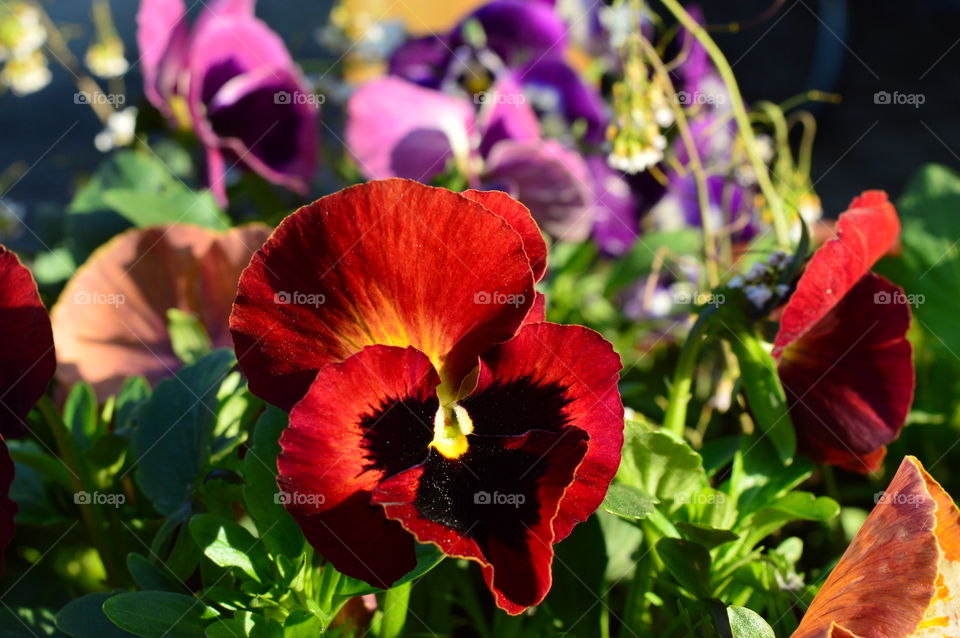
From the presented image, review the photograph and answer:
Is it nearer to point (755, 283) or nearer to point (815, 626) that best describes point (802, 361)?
point (755, 283)

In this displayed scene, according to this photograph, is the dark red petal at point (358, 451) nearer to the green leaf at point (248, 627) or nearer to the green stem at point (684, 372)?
the green leaf at point (248, 627)

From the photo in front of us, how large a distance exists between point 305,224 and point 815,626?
1.06 ft

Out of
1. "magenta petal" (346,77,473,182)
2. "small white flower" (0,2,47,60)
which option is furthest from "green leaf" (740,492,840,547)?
"small white flower" (0,2,47,60)

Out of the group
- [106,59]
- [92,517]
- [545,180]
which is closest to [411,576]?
[92,517]

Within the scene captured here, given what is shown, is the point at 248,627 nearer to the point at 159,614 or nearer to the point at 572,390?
the point at 159,614

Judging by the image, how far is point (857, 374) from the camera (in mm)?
649

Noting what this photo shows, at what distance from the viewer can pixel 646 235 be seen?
1204mm

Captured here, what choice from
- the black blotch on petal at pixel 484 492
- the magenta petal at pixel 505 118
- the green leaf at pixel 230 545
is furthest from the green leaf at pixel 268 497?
the magenta petal at pixel 505 118

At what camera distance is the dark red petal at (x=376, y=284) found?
48 centimetres

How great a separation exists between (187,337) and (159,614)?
12.4 inches

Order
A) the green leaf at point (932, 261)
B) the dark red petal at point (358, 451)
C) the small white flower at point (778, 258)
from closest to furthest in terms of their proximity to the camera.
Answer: the dark red petal at point (358, 451)
the small white flower at point (778, 258)
the green leaf at point (932, 261)

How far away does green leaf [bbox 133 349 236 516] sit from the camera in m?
0.65

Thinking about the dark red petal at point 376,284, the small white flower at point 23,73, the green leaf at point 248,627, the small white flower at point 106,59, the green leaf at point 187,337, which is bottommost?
the small white flower at point 23,73

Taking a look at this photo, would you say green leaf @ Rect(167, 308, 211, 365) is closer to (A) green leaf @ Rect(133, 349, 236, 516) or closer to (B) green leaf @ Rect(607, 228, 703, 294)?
(A) green leaf @ Rect(133, 349, 236, 516)
